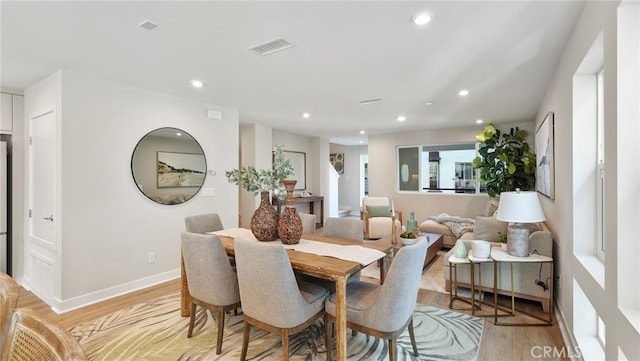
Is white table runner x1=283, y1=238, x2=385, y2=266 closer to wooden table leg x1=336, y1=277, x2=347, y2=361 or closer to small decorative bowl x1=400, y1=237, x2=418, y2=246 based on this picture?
wooden table leg x1=336, y1=277, x2=347, y2=361

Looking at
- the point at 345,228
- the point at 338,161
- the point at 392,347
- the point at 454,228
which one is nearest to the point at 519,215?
the point at 345,228

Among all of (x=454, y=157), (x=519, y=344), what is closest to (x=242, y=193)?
(x=454, y=157)

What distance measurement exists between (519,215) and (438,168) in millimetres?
4450

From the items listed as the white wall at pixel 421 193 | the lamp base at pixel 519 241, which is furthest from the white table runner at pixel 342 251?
the white wall at pixel 421 193

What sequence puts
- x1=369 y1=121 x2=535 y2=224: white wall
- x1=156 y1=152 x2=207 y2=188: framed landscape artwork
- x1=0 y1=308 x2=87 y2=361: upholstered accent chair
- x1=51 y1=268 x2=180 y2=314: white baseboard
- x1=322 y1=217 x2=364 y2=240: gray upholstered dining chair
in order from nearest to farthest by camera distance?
x1=0 y1=308 x2=87 y2=361: upholstered accent chair
x1=322 y1=217 x2=364 y2=240: gray upholstered dining chair
x1=51 y1=268 x2=180 y2=314: white baseboard
x1=156 y1=152 x2=207 y2=188: framed landscape artwork
x1=369 y1=121 x2=535 y2=224: white wall

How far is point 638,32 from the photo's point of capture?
1.35 meters

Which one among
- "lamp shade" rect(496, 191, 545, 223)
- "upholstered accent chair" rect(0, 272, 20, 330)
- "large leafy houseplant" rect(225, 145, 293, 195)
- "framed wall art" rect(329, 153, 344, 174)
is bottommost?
"upholstered accent chair" rect(0, 272, 20, 330)

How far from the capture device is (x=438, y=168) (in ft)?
Answer: 22.8

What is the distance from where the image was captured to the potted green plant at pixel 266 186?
2623 millimetres

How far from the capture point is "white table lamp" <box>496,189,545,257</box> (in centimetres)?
265

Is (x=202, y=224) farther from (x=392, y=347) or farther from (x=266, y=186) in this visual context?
(x=392, y=347)

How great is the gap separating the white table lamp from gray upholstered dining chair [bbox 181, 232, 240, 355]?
7.91ft

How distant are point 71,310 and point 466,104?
5396mm

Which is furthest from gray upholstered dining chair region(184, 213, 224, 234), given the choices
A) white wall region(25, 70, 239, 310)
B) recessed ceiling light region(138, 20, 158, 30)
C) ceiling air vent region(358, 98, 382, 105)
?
ceiling air vent region(358, 98, 382, 105)
